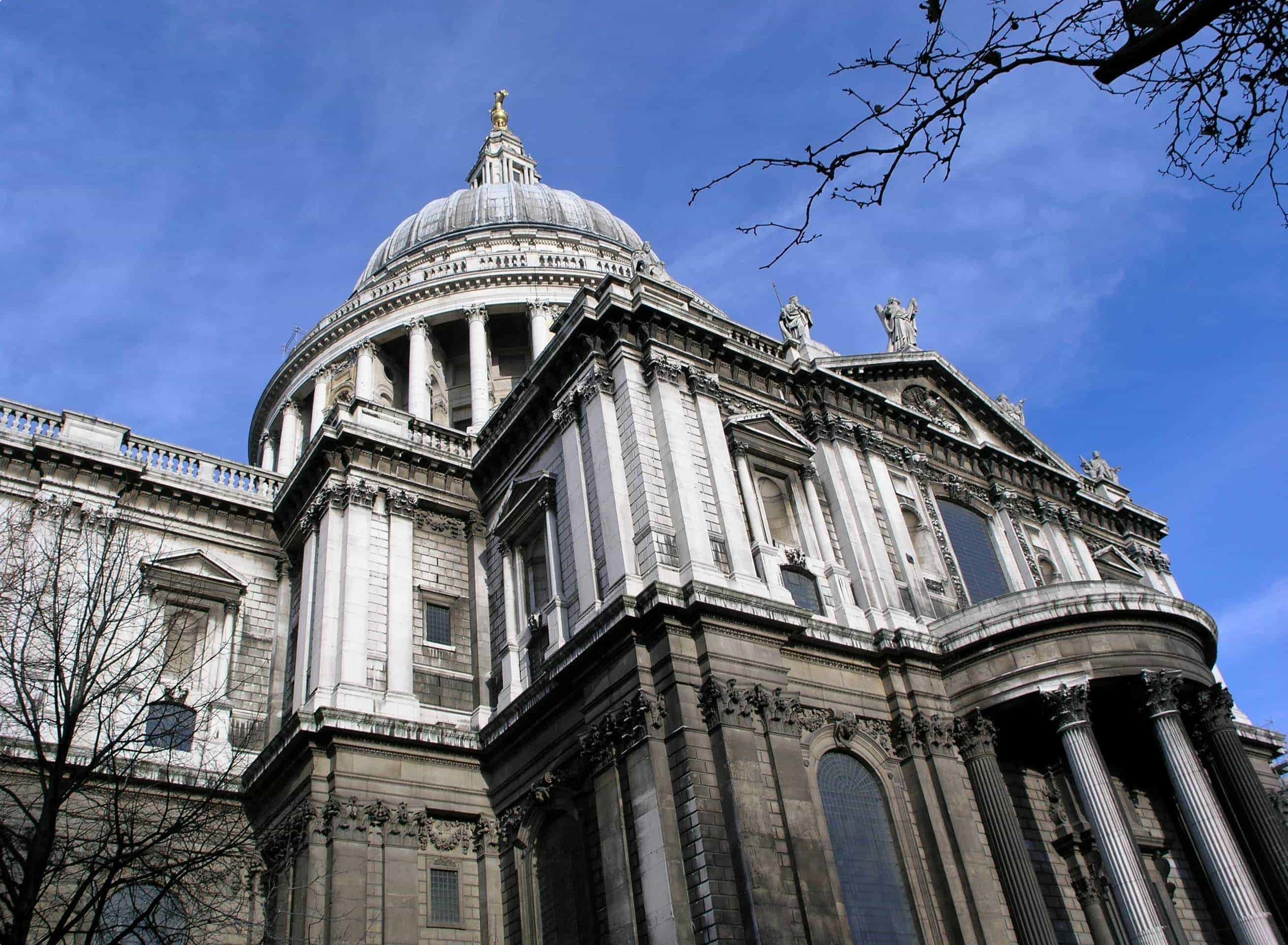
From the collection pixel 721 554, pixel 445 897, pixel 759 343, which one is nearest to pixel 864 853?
pixel 721 554

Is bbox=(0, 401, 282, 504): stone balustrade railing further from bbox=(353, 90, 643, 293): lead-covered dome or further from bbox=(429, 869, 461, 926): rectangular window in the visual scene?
bbox=(353, 90, 643, 293): lead-covered dome

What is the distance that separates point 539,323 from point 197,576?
1915 cm

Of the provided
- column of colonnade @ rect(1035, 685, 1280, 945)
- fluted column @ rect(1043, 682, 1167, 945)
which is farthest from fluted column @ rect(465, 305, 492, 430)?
column of colonnade @ rect(1035, 685, 1280, 945)

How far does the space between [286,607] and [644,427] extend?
11381 mm

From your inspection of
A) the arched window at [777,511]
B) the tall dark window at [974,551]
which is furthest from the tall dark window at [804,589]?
the tall dark window at [974,551]

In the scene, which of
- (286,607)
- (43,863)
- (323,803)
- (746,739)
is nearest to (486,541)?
(286,607)

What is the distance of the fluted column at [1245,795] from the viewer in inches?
783

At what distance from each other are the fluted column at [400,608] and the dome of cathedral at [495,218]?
82.5ft

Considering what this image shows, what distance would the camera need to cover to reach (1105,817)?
745 inches

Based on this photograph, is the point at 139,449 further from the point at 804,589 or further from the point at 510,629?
the point at 804,589

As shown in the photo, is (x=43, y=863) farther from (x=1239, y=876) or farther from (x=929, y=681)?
(x=1239, y=876)

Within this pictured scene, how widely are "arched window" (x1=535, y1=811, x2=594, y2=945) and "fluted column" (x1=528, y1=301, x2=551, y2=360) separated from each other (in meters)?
23.2

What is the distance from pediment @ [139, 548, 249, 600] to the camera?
82.3 ft

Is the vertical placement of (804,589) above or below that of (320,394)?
below
